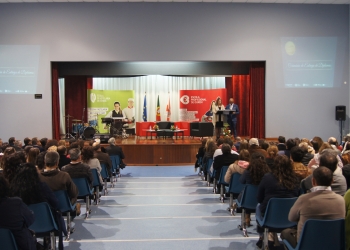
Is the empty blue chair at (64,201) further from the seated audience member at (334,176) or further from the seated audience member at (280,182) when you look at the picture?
the seated audience member at (334,176)

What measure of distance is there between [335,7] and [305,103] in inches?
130

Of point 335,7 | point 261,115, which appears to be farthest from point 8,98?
point 335,7

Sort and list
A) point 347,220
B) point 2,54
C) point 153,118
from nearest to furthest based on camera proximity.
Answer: point 347,220
point 2,54
point 153,118

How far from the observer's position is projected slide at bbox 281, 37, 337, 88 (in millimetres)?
12117

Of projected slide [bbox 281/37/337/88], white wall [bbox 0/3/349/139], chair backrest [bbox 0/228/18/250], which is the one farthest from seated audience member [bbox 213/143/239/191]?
projected slide [bbox 281/37/337/88]

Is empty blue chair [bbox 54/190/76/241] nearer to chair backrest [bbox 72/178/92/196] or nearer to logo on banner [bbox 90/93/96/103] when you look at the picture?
chair backrest [bbox 72/178/92/196]

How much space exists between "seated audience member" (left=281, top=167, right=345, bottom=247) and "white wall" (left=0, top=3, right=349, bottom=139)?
9481 mm

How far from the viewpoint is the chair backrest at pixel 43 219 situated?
3.47 meters

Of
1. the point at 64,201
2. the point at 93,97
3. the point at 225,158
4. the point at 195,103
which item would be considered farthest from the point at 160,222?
the point at 93,97

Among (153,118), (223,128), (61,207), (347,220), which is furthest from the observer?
(153,118)

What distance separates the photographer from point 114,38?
12.0m

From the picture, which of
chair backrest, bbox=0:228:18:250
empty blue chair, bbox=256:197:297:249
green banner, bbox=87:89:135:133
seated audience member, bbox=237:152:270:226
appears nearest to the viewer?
chair backrest, bbox=0:228:18:250

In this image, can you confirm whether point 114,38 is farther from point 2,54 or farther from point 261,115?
point 261,115

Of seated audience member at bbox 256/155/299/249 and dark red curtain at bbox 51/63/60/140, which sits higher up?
dark red curtain at bbox 51/63/60/140
